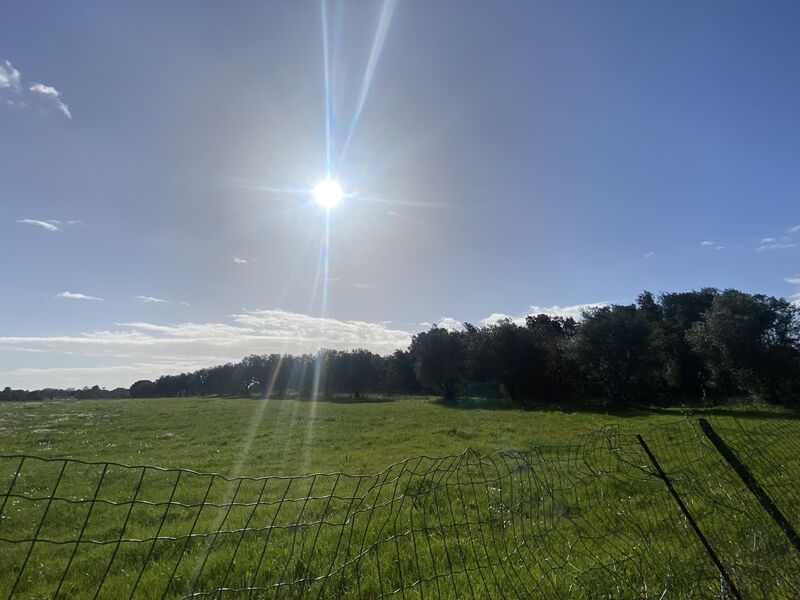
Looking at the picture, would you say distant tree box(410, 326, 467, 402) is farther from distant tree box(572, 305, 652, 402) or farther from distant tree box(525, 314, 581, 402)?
distant tree box(572, 305, 652, 402)

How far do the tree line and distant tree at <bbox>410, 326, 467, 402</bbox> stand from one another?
0.51 feet

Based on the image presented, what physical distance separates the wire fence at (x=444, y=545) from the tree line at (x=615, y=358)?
1361 centimetres

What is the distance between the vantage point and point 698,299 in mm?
61562

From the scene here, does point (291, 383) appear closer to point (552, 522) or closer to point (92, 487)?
point (92, 487)

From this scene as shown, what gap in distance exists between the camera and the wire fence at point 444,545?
4.78 metres

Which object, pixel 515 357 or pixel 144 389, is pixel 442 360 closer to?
pixel 515 357

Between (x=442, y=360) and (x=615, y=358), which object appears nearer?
(x=615, y=358)

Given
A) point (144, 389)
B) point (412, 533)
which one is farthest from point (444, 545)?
point (144, 389)

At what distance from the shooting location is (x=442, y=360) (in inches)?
2660

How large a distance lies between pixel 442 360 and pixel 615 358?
27.6 meters

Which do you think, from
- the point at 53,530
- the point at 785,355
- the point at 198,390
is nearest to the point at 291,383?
the point at 198,390

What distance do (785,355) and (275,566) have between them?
40.4m

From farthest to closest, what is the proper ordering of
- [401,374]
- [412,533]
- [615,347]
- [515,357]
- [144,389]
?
[144,389]
[401,374]
[515,357]
[615,347]
[412,533]

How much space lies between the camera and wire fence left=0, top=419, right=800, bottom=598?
4781mm
